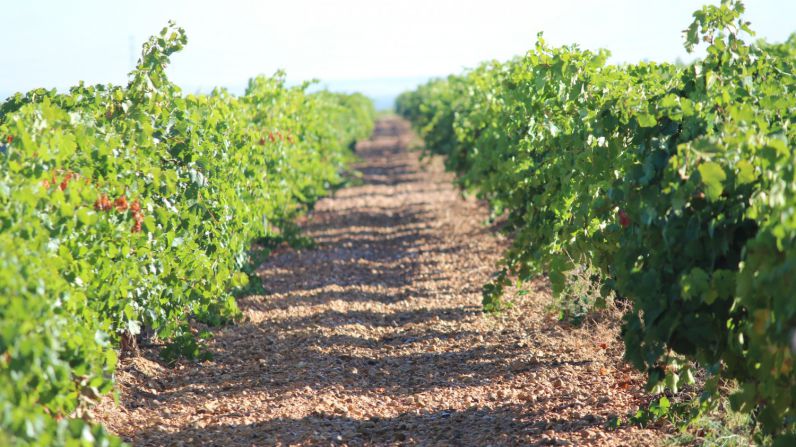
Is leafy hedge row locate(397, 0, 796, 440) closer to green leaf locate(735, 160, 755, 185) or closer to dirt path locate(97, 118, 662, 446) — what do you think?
green leaf locate(735, 160, 755, 185)

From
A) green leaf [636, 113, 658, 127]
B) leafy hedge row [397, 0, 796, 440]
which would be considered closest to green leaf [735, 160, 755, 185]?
leafy hedge row [397, 0, 796, 440]

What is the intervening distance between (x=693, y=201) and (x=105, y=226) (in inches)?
119

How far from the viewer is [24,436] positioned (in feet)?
9.02

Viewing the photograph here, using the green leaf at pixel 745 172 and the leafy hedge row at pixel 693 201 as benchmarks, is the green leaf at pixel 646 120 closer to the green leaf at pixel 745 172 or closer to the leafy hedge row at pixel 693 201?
the leafy hedge row at pixel 693 201

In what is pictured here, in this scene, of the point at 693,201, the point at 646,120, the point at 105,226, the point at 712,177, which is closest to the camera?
the point at 712,177

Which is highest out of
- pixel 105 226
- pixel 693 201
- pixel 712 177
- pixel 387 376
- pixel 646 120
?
pixel 646 120

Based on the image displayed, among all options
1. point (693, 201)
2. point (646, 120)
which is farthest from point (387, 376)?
point (693, 201)

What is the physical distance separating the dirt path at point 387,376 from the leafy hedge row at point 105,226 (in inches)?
19.2

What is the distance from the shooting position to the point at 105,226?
4.71 m

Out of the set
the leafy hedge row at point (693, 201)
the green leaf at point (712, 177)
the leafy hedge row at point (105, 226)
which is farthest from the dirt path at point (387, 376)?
the green leaf at point (712, 177)

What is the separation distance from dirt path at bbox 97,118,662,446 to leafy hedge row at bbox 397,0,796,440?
66 cm

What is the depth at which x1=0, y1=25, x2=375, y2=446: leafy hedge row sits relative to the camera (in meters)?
3.13

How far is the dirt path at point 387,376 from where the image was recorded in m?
4.89

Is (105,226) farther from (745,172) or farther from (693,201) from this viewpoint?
(745,172)
